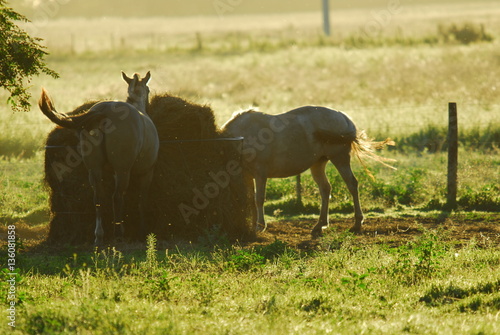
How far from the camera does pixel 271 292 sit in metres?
7.37

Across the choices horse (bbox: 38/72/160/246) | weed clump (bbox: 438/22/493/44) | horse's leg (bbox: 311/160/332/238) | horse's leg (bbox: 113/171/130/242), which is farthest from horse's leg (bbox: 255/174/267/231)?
weed clump (bbox: 438/22/493/44)

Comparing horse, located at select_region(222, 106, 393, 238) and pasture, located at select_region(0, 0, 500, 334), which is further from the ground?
horse, located at select_region(222, 106, 393, 238)

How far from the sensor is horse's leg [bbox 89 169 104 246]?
9.73 meters

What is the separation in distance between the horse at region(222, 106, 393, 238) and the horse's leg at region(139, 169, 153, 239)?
1654 mm

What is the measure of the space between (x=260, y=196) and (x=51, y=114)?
11.9 feet

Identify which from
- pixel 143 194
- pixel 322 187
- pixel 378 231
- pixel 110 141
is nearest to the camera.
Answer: pixel 110 141

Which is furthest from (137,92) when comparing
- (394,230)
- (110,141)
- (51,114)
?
(394,230)

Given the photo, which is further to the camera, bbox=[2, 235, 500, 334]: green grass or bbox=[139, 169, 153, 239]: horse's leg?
bbox=[139, 169, 153, 239]: horse's leg

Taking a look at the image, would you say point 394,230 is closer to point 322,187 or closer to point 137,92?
point 322,187

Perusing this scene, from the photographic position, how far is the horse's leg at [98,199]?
973cm

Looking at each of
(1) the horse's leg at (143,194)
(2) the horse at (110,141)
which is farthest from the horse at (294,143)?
(2) the horse at (110,141)

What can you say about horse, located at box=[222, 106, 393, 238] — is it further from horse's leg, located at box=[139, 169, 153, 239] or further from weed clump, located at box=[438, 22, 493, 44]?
weed clump, located at box=[438, 22, 493, 44]

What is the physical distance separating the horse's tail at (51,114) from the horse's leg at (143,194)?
1.32 m

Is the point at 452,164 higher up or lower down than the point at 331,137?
lower down
